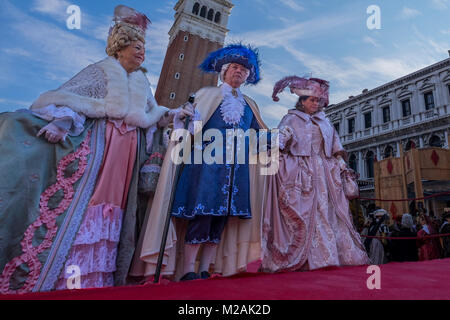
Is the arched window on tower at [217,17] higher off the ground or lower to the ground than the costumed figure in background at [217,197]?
higher

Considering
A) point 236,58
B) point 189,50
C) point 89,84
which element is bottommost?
point 89,84

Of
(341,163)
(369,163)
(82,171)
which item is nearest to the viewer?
(82,171)

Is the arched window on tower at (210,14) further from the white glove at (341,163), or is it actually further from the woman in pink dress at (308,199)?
the white glove at (341,163)

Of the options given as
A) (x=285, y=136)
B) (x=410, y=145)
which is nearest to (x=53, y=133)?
(x=285, y=136)

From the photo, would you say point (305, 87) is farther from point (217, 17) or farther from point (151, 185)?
point (217, 17)

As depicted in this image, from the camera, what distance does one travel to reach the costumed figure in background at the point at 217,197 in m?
2.41

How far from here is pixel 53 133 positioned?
214cm

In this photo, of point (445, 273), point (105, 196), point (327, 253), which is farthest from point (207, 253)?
point (445, 273)

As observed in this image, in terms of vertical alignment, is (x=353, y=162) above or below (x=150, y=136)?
above

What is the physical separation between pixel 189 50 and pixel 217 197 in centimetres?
3075

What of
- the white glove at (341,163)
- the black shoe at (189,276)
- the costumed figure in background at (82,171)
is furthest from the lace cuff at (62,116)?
the white glove at (341,163)

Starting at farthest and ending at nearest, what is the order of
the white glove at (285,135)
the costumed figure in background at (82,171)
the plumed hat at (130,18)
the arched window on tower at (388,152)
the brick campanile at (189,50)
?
the brick campanile at (189,50), the arched window on tower at (388,152), the white glove at (285,135), the plumed hat at (130,18), the costumed figure in background at (82,171)
